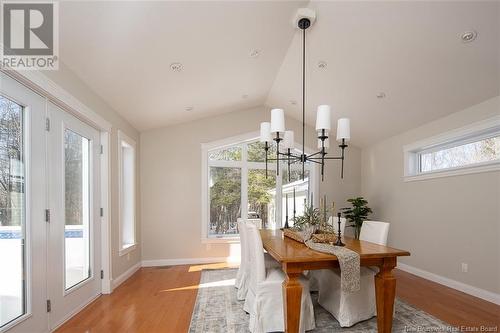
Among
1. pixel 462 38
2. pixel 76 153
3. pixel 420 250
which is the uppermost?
pixel 462 38

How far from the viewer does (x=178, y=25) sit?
8.23ft

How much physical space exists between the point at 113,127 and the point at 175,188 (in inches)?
68.4

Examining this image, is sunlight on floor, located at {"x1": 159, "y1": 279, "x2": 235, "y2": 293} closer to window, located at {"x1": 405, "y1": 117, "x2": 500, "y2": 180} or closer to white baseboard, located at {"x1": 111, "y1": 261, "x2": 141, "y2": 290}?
white baseboard, located at {"x1": 111, "y1": 261, "x2": 141, "y2": 290}

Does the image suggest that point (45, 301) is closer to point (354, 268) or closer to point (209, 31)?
point (354, 268)

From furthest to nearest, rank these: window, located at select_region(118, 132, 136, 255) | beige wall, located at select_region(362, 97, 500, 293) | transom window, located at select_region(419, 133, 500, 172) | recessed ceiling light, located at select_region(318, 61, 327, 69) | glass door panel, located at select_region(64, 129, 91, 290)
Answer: window, located at select_region(118, 132, 136, 255), recessed ceiling light, located at select_region(318, 61, 327, 69), transom window, located at select_region(419, 133, 500, 172), beige wall, located at select_region(362, 97, 500, 293), glass door panel, located at select_region(64, 129, 91, 290)

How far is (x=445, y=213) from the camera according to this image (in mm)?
3850

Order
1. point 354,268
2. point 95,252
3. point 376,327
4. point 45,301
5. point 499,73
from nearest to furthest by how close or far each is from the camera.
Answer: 1. point 354,268
2. point 45,301
3. point 376,327
4. point 499,73
5. point 95,252

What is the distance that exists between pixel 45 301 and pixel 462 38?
4.53 metres

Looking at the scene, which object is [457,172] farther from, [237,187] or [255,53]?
[237,187]

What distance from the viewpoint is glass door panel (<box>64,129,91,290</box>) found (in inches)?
113

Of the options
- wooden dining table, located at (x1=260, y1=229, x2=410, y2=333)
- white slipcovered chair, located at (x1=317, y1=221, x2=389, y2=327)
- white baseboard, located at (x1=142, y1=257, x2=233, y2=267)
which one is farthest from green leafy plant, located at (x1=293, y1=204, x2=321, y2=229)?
white baseboard, located at (x1=142, y1=257, x2=233, y2=267)

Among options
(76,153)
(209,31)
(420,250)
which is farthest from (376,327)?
(76,153)

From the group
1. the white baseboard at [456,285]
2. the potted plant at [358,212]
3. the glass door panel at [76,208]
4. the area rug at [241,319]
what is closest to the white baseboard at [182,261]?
the area rug at [241,319]

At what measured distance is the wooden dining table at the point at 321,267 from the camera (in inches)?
85.7
